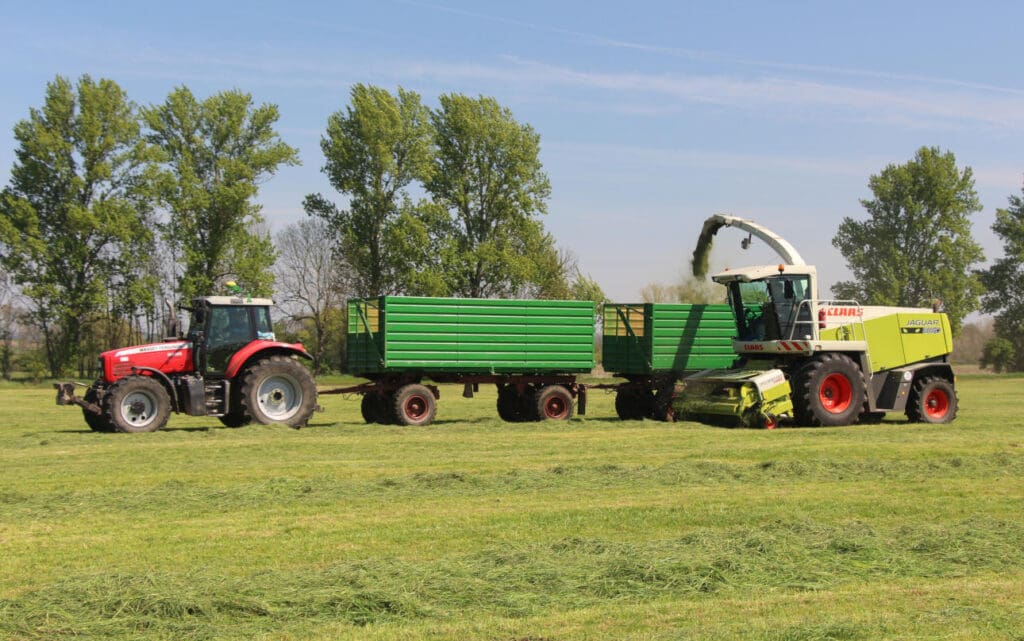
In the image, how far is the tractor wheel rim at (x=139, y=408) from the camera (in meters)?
16.9

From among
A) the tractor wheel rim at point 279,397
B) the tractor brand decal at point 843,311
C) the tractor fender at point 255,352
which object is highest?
the tractor brand decal at point 843,311

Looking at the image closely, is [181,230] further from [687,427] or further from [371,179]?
[687,427]

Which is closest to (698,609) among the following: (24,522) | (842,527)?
(842,527)

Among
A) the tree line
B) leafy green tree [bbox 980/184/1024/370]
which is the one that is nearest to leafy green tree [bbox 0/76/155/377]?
the tree line

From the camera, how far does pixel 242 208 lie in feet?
144

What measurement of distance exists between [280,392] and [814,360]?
30.1ft

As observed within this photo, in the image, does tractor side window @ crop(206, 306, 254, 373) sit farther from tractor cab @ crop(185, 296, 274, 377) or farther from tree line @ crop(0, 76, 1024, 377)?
tree line @ crop(0, 76, 1024, 377)

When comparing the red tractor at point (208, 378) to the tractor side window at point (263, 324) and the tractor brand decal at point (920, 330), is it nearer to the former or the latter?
the tractor side window at point (263, 324)

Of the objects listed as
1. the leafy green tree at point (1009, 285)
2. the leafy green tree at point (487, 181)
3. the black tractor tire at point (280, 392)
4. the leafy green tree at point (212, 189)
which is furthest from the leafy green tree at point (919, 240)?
the black tractor tire at point (280, 392)

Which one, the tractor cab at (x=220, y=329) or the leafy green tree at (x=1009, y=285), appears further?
the leafy green tree at (x=1009, y=285)

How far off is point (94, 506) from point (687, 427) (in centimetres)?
1109

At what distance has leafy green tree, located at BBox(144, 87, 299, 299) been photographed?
143 ft

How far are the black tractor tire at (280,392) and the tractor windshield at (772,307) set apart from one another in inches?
306

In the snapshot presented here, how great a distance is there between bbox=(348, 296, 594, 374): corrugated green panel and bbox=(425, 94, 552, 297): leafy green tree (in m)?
25.6
